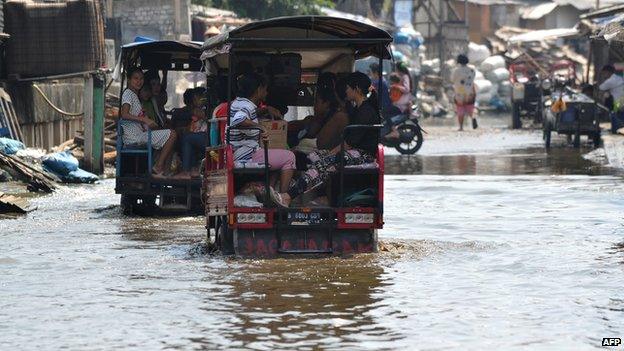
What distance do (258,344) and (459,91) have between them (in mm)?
27200

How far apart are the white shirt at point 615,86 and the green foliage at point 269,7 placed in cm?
1601

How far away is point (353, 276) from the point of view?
36.7 ft

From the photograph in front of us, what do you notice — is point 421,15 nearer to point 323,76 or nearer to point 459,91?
point 459,91

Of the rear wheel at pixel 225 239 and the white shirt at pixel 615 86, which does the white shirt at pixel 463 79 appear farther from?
the rear wheel at pixel 225 239

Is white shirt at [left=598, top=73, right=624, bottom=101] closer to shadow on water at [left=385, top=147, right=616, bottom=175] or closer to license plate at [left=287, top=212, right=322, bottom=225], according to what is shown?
shadow on water at [left=385, top=147, right=616, bottom=175]

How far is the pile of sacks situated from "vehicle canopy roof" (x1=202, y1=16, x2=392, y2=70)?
36468 mm

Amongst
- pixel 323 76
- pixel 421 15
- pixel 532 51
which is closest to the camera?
pixel 323 76

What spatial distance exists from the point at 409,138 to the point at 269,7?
61.4 feet

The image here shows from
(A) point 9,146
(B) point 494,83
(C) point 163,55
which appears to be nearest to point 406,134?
(A) point 9,146

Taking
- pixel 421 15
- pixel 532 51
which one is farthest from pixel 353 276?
pixel 421 15

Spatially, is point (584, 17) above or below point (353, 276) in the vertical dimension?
above

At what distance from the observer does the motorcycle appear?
26922mm

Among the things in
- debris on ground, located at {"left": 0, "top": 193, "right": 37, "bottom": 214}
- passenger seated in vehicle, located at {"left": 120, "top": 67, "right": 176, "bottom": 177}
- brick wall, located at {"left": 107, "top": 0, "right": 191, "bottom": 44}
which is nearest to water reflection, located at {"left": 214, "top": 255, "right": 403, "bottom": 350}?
passenger seated in vehicle, located at {"left": 120, "top": 67, "right": 176, "bottom": 177}

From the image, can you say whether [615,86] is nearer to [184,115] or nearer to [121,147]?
[184,115]
